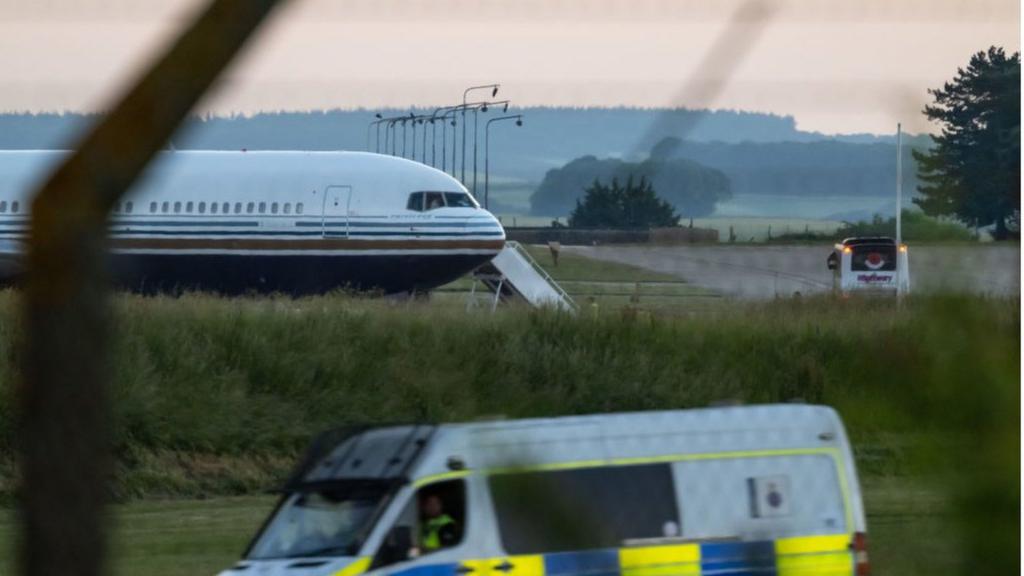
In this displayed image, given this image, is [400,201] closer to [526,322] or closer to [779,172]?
[526,322]

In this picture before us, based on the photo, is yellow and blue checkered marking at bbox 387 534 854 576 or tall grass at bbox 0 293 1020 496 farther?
tall grass at bbox 0 293 1020 496

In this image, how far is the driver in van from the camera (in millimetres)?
8281

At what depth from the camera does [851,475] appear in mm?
8648

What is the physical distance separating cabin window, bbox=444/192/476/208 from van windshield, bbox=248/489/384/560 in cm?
2004

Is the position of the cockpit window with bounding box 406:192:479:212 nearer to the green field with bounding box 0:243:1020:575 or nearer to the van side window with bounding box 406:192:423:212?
the van side window with bounding box 406:192:423:212

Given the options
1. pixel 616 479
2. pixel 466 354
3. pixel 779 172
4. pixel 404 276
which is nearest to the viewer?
pixel 779 172

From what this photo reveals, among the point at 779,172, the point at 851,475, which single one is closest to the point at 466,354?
the point at 851,475

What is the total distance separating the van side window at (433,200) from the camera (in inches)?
1128

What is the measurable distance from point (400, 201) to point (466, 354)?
1174cm

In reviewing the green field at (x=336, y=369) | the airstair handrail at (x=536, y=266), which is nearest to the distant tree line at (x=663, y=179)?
the green field at (x=336, y=369)

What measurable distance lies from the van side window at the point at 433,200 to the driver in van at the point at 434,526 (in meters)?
20.3

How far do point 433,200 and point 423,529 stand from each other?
67.4 feet

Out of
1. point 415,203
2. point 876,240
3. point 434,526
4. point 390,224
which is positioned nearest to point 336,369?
point 434,526

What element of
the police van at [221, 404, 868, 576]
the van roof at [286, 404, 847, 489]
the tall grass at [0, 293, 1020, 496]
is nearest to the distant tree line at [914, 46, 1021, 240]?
the police van at [221, 404, 868, 576]
